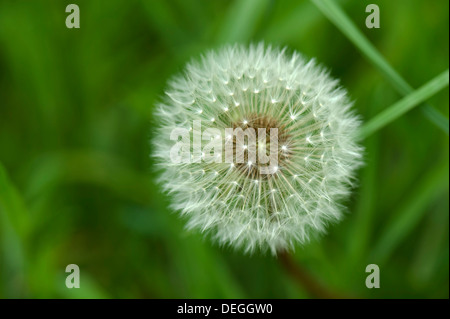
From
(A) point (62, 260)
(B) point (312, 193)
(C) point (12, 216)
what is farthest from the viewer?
(A) point (62, 260)

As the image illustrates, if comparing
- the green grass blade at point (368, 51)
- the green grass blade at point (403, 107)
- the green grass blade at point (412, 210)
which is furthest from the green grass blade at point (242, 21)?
the green grass blade at point (412, 210)

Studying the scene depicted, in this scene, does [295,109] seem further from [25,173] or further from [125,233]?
[25,173]

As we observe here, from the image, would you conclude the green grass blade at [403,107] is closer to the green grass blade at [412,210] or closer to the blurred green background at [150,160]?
the blurred green background at [150,160]

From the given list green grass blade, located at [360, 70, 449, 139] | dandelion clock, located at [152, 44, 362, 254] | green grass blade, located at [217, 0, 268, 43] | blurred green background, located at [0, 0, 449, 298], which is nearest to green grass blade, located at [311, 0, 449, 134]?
green grass blade, located at [360, 70, 449, 139]

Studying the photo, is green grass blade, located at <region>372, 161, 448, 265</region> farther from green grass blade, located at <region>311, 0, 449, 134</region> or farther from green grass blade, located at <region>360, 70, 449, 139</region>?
green grass blade, located at <region>360, 70, 449, 139</region>

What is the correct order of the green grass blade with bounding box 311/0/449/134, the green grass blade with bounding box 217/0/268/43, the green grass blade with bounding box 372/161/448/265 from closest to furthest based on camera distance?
the green grass blade with bounding box 311/0/449/134, the green grass blade with bounding box 372/161/448/265, the green grass blade with bounding box 217/0/268/43

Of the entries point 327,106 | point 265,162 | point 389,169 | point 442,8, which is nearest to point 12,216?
point 265,162
